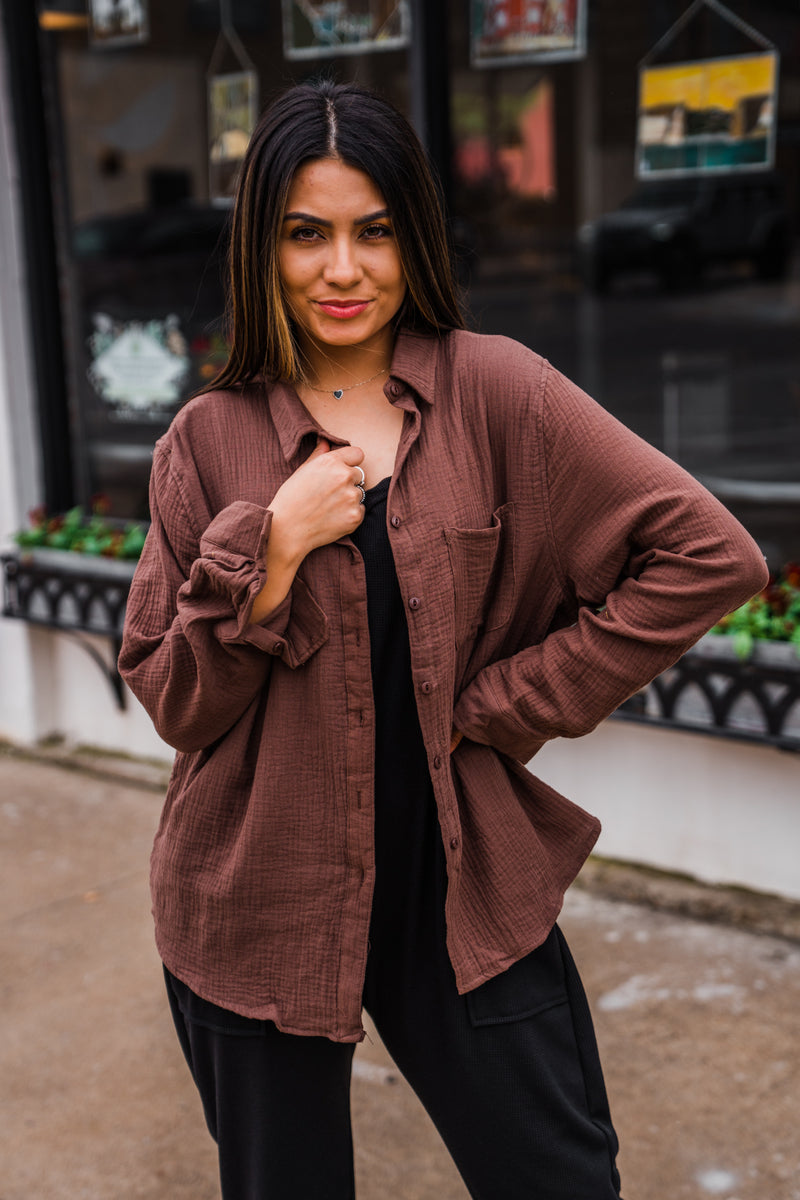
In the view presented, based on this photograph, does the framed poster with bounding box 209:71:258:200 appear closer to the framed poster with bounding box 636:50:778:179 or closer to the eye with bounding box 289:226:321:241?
the framed poster with bounding box 636:50:778:179

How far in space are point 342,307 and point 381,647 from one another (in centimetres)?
44

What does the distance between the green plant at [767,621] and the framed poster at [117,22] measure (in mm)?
3014

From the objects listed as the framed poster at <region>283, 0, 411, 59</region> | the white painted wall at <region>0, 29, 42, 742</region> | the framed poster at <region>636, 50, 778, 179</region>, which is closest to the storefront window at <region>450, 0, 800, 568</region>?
the framed poster at <region>636, 50, 778, 179</region>

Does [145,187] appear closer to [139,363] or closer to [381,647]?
[139,363]

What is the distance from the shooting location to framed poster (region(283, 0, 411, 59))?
430cm

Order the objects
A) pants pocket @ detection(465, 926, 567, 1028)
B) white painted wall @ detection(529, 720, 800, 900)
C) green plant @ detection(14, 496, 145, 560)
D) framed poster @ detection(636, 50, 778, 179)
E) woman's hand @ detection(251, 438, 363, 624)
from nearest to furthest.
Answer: woman's hand @ detection(251, 438, 363, 624) < pants pocket @ detection(465, 926, 567, 1028) < white painted wall @ detection(529, 720, 800, 900) < framed poster @ detection(636, 50, 778, 179) < green plant @ detection(14, 496, 145, 560)

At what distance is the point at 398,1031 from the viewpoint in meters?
1.82

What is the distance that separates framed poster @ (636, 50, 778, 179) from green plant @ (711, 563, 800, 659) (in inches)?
48.4

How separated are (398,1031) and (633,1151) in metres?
1.12

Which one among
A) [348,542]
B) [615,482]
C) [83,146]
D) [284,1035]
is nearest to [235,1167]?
[284,1035]

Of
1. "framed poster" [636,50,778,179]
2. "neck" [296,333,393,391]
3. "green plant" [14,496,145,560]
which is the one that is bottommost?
"green plant" [14,496,145,560]

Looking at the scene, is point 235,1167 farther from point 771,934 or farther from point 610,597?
point 771,934

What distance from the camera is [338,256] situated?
168cm

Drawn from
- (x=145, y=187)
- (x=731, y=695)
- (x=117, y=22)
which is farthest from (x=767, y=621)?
(x=117, y=22)
